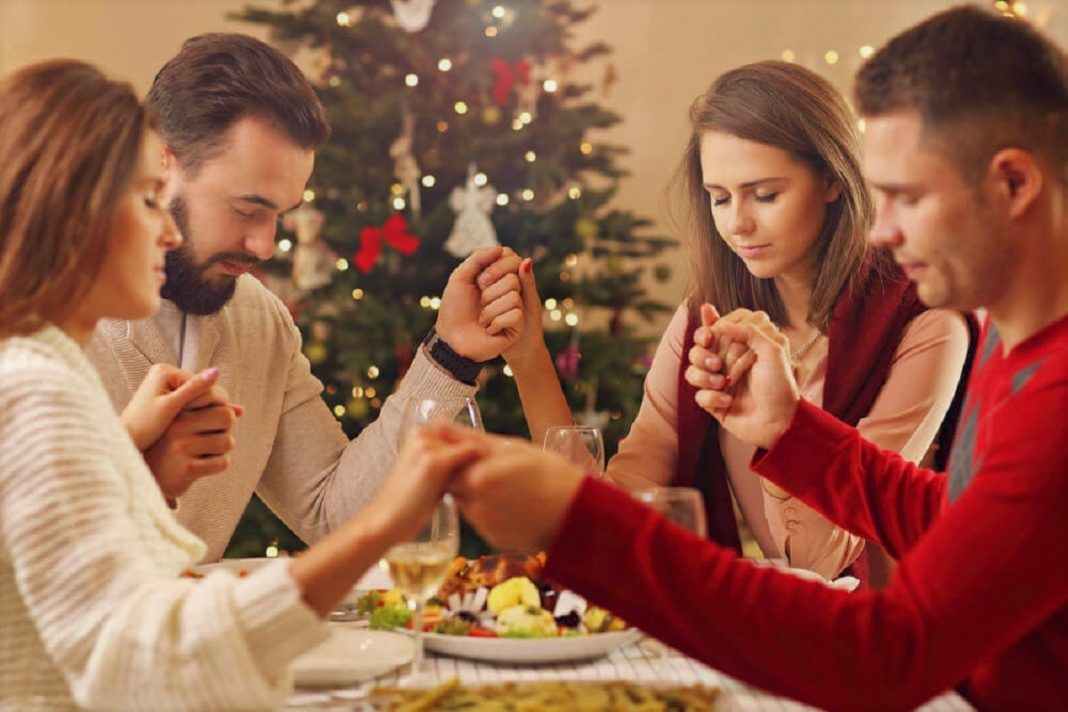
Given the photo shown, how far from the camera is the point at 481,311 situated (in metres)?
2.34

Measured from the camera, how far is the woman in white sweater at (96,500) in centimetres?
102

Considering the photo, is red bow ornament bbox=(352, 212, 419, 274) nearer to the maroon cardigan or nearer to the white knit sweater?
the maroon cardigan

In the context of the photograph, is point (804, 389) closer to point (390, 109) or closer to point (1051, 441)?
point (1051, 441)

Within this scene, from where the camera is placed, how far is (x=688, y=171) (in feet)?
8.27

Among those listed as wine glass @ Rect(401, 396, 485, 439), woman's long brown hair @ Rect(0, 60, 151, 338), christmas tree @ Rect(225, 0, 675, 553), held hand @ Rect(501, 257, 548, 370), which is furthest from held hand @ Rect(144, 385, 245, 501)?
christmas tree @ Rect(225, 0, 675, 553)

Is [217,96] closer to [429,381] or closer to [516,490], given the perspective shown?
[429,381]

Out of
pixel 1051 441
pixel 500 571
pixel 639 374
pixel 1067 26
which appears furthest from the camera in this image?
pixel 1067 26

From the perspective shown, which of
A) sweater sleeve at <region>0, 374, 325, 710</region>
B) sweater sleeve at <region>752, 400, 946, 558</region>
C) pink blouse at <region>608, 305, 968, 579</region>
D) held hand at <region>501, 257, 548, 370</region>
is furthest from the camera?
held hand at <region>501, 257, 548, 370</region>

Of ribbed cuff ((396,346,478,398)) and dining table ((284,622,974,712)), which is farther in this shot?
ribbed cuff ((396,346,478,398))

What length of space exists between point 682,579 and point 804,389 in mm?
1401

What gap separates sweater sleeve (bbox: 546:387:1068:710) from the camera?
1.09 m

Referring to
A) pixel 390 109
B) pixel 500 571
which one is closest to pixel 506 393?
pixel 390 109

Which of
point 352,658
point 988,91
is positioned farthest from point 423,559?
point 988,91

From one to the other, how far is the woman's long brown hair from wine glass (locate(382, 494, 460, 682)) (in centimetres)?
40
